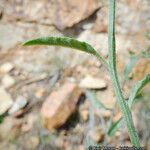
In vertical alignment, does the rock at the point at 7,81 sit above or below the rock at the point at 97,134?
above

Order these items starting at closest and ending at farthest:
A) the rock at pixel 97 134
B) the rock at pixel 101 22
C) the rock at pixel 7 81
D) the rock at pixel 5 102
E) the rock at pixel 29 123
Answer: the rock at pixel 97 134 < the rock at pixel 29 123 < the rock at pixel 5 102 < the rock at pixel 7 81 < the rock at pixel 101 22

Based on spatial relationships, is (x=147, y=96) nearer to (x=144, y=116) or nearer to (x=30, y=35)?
(x=144, y=116)

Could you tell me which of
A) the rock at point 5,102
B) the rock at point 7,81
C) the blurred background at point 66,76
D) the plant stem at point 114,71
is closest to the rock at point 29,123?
the blurred background at point 66,76

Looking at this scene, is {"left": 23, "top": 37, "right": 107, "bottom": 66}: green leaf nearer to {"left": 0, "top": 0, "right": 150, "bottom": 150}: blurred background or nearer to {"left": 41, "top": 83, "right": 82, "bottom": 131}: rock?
{"left": 0, "top": 0, "right": 150, "bottom": 150}: blurred background

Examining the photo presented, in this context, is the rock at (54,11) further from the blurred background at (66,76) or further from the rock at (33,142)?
the rock at (33,142)

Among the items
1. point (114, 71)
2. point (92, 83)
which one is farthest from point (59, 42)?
point (92, 83)

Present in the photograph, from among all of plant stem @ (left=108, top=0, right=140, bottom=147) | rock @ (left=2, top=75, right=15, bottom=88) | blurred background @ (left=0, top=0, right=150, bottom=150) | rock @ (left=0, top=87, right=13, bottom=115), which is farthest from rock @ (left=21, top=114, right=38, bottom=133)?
plant stem @ (left=108, top=0, right=140, bottom=147)

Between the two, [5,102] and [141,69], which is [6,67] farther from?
[141,69]

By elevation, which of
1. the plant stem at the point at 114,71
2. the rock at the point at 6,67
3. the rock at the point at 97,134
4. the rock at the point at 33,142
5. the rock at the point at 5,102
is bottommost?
the rock at the point at 33,142
